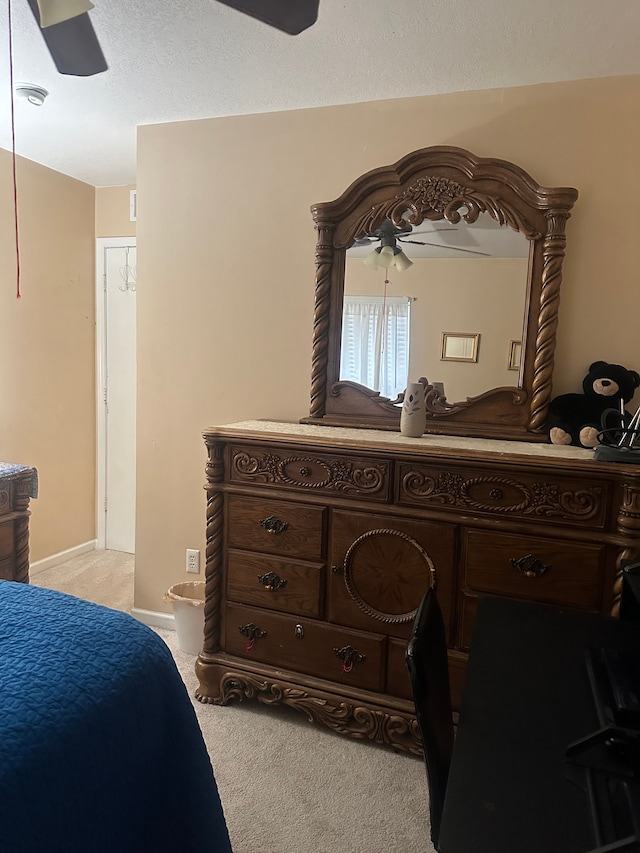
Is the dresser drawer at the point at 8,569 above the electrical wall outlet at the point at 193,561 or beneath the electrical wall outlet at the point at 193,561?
above

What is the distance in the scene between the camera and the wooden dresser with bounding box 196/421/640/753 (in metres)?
1.89

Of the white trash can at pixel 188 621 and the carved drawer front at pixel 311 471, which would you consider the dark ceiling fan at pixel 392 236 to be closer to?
the carved drawer front at pixel 311 471

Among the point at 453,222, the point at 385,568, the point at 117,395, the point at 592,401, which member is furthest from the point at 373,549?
the point at 117,395

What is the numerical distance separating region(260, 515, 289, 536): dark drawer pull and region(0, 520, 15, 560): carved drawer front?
97 cm

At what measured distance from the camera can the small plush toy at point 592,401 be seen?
218cm

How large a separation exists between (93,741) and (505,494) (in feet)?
4.63

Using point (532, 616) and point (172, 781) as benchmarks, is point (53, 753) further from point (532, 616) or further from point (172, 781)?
point (532, 616)

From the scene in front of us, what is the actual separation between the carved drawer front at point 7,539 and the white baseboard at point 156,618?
1.04 m

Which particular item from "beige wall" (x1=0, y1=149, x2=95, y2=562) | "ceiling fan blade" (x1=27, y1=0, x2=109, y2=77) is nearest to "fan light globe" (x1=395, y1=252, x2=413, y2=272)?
"ceiling fan blade" (x1=27, y1=0, x2=109, y2=77)

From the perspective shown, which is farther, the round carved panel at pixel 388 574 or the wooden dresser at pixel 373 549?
the round carved panel at pixel 388 574

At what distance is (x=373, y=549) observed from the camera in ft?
6.98

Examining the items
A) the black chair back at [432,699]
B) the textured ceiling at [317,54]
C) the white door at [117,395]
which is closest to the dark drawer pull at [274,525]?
the black chair back at [432,699]

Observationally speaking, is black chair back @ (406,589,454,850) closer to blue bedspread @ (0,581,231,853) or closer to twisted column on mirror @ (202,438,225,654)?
blue bedspread @ (0,581,231,853)

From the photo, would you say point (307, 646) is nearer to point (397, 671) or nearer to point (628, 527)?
point (397, 671)
